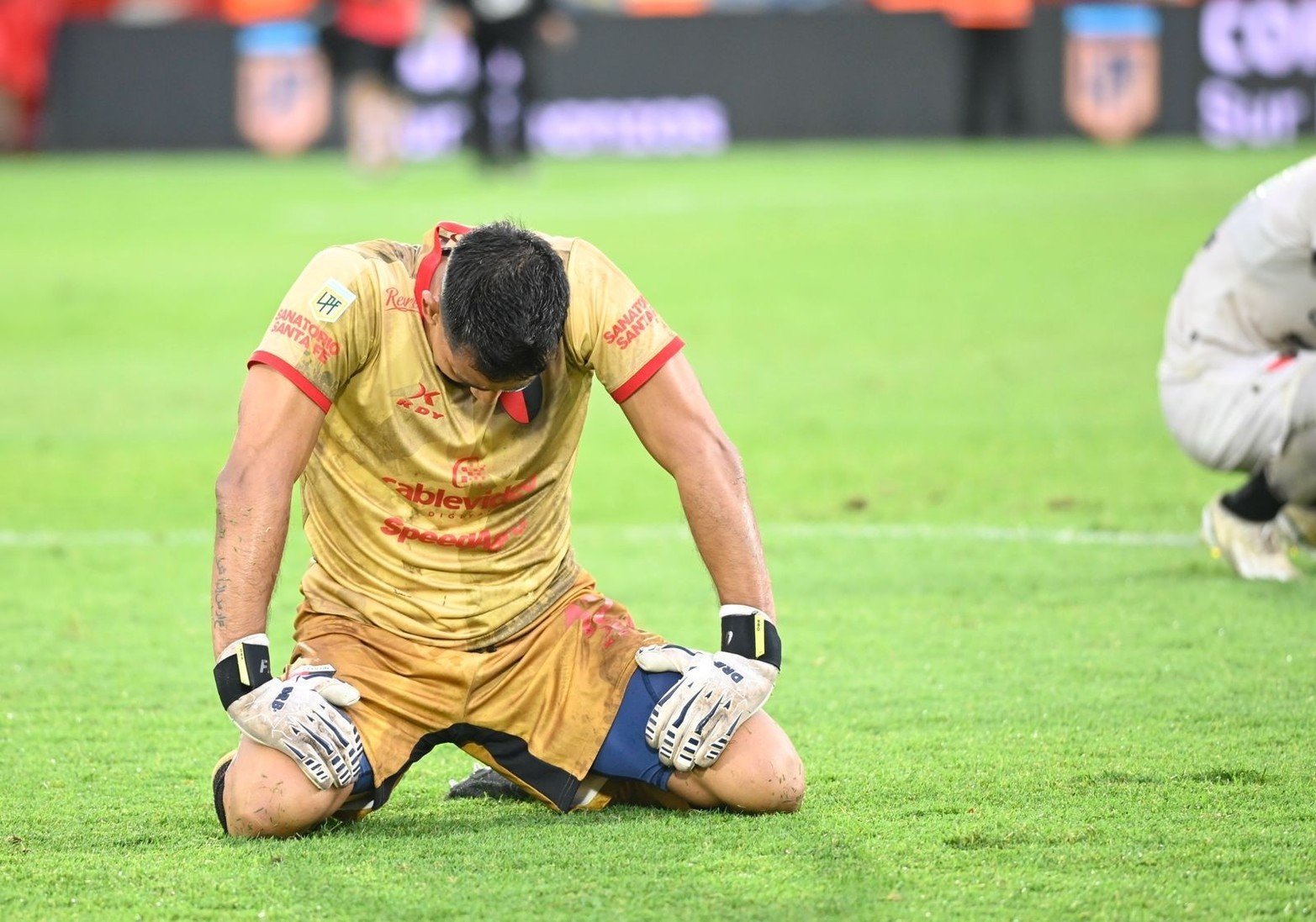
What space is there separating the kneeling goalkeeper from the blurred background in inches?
717

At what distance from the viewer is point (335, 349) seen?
3877mm

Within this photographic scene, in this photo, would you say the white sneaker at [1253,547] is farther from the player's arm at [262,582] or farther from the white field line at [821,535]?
the player's arm at [262,582]

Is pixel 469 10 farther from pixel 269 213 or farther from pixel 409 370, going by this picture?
pixel 409 370

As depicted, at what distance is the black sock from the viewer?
19.9 ft

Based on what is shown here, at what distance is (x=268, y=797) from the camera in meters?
3.80

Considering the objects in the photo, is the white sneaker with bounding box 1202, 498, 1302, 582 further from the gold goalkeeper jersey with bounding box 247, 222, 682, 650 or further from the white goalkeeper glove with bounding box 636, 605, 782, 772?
the gold goalkeeper jersey with bounding box 247, 222, 682, 650

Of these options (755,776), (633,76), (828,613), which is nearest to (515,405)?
(755,776)

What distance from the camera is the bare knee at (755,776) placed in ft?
12.9

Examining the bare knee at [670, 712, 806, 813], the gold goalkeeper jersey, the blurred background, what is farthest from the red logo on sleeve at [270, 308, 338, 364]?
the blurred background

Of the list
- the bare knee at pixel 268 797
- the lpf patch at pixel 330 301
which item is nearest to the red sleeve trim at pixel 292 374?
the lpf patch at pixel 330 301

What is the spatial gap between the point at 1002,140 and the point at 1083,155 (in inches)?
85.1

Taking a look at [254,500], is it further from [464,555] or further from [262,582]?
[464,555]

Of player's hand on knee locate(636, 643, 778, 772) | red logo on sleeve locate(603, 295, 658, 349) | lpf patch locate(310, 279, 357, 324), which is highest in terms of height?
lpf patch locate(310, 279, 357, 324)

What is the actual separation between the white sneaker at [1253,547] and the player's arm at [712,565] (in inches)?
105
